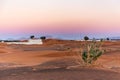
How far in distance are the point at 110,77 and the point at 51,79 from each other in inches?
98.6

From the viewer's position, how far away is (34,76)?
598 inches

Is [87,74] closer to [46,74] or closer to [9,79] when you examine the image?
[46,74]

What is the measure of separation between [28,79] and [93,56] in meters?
6.15

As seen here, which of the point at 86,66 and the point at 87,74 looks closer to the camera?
the point at 87,74

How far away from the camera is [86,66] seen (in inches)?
742

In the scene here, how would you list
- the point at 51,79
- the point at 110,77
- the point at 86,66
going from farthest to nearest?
the point at 86,66 < the point at 110,77 < the point at 51,79

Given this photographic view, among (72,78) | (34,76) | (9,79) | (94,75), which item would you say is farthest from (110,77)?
(9,79)

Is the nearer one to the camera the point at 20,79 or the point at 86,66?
the point at 20,79

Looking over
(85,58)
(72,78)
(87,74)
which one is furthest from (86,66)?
(72,78)

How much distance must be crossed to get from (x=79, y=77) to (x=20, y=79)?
2.26 m

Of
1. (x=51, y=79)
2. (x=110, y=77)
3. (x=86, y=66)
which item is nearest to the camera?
(x=51, y=79)

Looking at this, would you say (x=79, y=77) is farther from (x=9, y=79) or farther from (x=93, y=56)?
(x=93, y=56)

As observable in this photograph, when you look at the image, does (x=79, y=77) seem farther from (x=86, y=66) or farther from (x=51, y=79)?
(x=86, y=66)

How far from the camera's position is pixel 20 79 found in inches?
569
